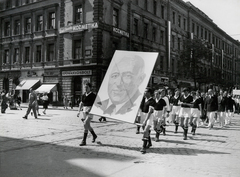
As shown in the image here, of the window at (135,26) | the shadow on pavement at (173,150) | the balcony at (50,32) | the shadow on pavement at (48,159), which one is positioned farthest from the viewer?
the window at (135,26)

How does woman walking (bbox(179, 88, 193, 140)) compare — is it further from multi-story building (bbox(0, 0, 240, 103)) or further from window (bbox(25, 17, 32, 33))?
window (bbox(25, 17, 32, 33))

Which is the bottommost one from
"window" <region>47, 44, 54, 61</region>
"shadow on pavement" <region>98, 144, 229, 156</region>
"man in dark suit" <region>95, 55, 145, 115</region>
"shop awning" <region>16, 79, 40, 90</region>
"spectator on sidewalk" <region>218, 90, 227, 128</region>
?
"shadow on pavement" <region>98, 144, 229, 156</region>

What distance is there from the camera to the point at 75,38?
95.6 ft

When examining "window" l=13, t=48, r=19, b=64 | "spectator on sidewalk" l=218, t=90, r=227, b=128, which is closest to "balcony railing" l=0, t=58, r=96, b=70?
"window" l=13, t=48, r=19, b=64

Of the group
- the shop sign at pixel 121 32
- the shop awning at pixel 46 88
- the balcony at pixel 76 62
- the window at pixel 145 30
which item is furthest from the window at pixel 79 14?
the window at pixel 145 30

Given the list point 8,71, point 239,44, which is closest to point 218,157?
point 8,71

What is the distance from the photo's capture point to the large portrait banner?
6613 mm

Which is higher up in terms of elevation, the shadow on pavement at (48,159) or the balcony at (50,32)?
the balcony at (50,32)

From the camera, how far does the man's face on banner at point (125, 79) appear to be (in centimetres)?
678

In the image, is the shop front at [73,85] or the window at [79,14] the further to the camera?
the window at [79,14]

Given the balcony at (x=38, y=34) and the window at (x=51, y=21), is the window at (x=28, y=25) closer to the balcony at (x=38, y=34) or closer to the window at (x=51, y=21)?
the balcony at (x=38, y=34)

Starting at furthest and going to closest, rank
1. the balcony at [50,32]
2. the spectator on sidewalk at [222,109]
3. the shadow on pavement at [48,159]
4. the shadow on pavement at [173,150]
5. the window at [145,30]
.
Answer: the window at [145,30] → the balcony at [50,32] → the spectator on sidewalk at [222,109] → the shadow on pavement at [173,150] → the shadow on pavement at [48,159]

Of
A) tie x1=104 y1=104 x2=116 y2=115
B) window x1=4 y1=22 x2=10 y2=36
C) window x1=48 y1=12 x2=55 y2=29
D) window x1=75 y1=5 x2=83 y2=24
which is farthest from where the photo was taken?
window x1=4 y1=22 x2=10 y2=36

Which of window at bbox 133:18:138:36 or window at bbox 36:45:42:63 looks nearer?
window at bbox 133:18:138:36
